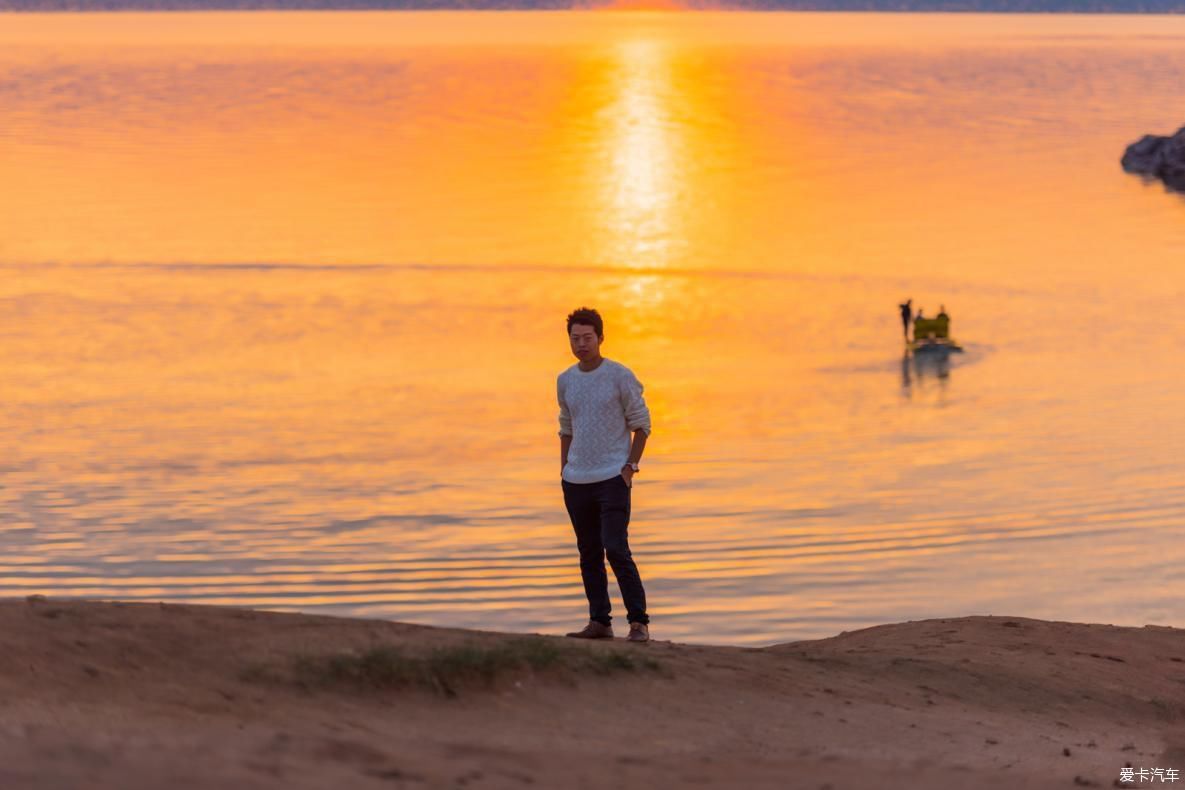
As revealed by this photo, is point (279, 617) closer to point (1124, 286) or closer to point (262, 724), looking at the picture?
point (262, 724)

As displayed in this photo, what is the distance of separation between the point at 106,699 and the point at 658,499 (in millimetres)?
11399

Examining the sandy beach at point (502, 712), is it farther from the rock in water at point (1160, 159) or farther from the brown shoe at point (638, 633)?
the rock in water at point (1160, 159)

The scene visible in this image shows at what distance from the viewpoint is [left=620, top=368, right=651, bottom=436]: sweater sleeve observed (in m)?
10.4

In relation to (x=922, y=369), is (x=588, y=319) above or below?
below

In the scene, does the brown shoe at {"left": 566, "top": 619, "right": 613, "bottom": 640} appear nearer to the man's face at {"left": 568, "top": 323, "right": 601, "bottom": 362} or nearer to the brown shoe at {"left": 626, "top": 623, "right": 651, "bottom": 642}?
the brown shoe at {"left": 626, "top": 623, "right": 651, "bottom": 642}

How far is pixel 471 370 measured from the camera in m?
26.2

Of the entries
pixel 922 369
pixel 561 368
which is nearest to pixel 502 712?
pixel 561 368

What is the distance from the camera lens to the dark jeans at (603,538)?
1052 cm

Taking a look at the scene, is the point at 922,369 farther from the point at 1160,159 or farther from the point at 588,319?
the point at 1160,159

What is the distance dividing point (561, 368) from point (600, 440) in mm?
15946

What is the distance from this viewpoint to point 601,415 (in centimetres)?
1042

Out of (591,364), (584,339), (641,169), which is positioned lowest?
(591,364)

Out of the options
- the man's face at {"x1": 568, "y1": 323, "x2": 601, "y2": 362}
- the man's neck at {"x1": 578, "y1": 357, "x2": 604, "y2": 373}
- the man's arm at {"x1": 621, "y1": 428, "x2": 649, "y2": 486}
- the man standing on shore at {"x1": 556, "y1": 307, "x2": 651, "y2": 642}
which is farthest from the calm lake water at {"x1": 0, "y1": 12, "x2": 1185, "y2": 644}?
the man's face at {"x1": 568, "y1": 323, "x2": 601, "y2": 362}

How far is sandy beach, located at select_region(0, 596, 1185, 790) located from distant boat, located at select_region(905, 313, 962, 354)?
17.3m
